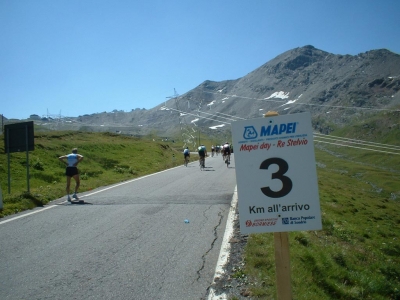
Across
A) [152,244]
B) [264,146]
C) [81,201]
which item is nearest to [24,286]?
[152,244]

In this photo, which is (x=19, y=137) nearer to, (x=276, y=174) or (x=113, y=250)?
(x=113, y=250)

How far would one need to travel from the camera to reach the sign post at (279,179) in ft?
11.0

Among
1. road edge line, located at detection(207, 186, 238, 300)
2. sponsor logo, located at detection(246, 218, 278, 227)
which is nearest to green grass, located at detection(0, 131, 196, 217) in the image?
road edge line, located at detection(207, 186, 238, 300)

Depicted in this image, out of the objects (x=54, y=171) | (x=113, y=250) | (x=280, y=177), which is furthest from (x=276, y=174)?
(x=54, y=171)

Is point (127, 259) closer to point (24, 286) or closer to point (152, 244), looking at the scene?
point (152, 244)

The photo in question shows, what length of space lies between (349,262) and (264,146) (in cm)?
533

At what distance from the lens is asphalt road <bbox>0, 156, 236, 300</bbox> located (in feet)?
16.9

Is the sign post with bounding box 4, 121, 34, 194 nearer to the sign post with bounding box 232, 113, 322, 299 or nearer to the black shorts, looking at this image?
the black shorts

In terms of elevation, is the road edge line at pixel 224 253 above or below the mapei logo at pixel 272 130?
below

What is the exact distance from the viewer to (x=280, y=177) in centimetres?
339

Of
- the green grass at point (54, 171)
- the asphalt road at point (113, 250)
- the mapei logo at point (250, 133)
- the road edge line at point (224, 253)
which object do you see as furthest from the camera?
the green grass at point (54, 171)

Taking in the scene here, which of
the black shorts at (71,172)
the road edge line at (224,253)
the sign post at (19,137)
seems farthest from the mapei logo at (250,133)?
the sign post at (19,137)

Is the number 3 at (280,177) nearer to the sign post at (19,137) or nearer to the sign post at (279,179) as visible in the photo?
the sign post at (279,179)

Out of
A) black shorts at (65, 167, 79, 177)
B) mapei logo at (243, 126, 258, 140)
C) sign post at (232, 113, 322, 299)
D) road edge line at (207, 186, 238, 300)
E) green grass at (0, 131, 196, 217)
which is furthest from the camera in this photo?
black shorts at (65, 167, 79, 177)
